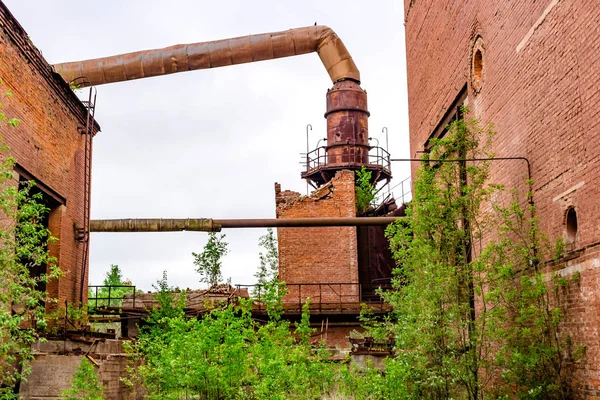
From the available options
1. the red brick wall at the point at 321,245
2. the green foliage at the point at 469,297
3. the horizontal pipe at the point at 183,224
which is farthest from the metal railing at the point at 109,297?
the green foliage at the point at 469,297

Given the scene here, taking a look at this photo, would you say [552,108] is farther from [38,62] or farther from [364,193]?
[364,193]

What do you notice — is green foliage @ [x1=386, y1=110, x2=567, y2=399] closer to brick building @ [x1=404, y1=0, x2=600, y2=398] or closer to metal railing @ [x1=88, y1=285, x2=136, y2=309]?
brick building @ [x1=404, y1=0, x2=600, y2=398]

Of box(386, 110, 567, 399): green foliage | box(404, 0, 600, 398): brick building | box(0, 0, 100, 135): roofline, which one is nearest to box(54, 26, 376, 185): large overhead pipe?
box(0, 0, 100, 135): roofline

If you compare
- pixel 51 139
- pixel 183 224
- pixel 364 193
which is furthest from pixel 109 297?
pixel 364 193

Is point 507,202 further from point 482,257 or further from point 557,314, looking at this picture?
point 557,314

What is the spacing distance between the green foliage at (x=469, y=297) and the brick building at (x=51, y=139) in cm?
643

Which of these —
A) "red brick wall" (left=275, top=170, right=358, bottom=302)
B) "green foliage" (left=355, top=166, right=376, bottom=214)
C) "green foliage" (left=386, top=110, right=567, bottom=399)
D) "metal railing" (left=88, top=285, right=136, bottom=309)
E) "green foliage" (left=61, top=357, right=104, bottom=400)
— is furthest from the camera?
"green foliage" (left=355, top=166, right=376, bottom=214)

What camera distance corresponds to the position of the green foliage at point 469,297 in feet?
28.3

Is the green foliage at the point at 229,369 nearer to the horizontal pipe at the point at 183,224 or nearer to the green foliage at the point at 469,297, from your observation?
the green foliage at the point at 469,297

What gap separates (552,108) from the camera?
345 inches

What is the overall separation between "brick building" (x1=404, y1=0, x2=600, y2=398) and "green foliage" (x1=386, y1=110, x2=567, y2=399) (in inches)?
12.1

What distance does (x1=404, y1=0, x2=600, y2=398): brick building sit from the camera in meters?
7.77

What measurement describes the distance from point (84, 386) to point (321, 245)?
15.6 m

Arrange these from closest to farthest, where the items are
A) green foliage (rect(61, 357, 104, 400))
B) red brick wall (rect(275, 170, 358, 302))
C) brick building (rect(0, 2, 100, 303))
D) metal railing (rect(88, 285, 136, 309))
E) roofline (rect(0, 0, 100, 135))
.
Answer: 1. green foliage (rect(61, 357, 104, 400))
2. roofline (rect(0, 0, 100, 135))
3. brick building (rect(0, 2, 100, 303))
4. metal railing (rect(88, 285, 136, 309))
5. red brick wall (rect(275, 170, 358, 302))
